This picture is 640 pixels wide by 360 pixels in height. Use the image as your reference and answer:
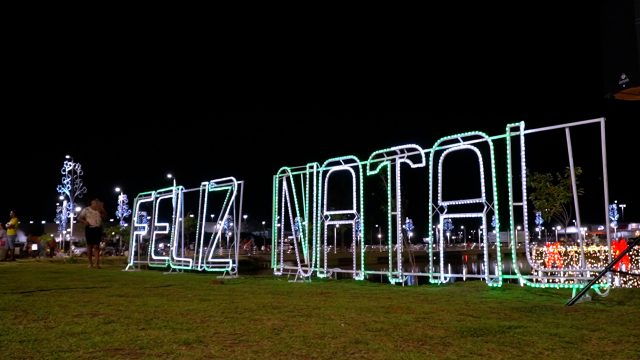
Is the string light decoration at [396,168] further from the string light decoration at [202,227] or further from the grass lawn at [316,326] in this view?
the string light decoration at [202,227]

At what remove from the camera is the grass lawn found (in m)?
4.39

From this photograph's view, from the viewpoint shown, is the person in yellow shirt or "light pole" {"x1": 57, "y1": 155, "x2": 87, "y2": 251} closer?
the person in yellow shirt

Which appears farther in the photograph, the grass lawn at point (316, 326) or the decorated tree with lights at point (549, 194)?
the decorated tree with lights at point (549, 194)

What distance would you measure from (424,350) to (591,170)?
106 feet

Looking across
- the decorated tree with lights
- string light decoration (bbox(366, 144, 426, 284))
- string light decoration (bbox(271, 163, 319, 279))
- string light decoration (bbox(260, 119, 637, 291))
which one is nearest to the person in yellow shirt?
string light decoration (bbox(260, 119, 637, 291))

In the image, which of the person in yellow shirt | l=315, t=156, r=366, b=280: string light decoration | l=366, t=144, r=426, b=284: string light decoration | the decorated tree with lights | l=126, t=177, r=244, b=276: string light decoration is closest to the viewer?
l=366, t=144, r=426, b=284: string light decoration

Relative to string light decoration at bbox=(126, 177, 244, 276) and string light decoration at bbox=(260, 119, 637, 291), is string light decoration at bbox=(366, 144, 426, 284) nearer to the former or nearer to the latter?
string light decoration at bbox=(260, 119, 637, 291)

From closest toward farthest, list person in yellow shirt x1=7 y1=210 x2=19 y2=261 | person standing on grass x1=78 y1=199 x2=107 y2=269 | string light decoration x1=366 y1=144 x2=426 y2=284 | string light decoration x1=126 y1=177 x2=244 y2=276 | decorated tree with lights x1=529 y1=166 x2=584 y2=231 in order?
string light decoration x1=366 y1=144 x2=426 y2=284 → string light decoration x1=126 y1=177 x2=244 y2=276 → person standing on grass x1=78 y1=199 x2=107 y2=269 → person in yellow shirt x1=7 y1=210 x2=19 y2=261 → decorated tree with lights x1=529 y1=166 x2=584 y2=231

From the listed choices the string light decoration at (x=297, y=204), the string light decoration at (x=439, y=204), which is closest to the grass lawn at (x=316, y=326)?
the string light decoration at (x=439, y=204)

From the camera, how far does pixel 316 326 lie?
218 inches

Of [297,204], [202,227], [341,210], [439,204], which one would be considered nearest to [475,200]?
[439,204]

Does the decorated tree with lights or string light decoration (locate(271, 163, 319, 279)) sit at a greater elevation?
the decorated tree with lights

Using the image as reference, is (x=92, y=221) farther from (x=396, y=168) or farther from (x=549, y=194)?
(x=549, y=194)

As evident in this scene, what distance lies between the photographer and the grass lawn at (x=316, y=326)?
4.39 m
